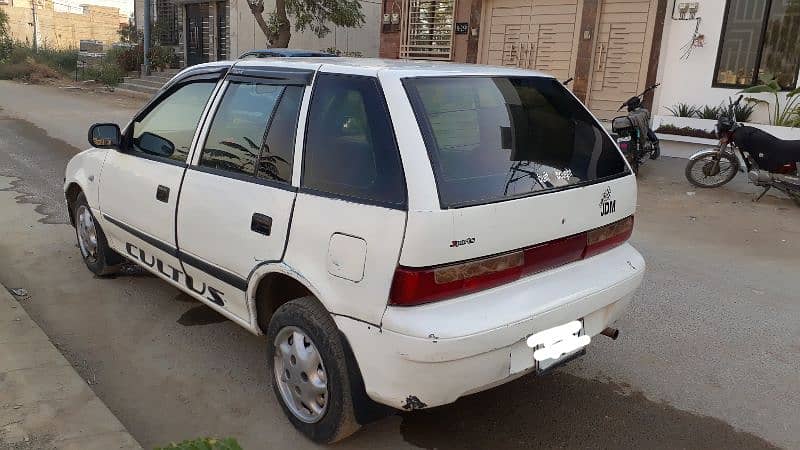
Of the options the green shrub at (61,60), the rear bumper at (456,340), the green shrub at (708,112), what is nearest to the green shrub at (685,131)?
the green shrub at (708,112)

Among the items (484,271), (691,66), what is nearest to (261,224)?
(484,271)

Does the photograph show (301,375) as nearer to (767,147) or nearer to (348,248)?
(348,248)

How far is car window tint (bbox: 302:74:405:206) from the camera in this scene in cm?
244

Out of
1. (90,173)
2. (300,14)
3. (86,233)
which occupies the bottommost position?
(86,233)

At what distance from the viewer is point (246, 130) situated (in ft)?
10.4

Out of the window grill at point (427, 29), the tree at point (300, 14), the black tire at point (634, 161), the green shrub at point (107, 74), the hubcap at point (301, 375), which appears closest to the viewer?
the hubcap at point (301, 375)

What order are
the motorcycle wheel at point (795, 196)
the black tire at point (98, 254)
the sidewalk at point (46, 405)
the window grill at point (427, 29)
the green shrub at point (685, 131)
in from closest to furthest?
the sidewalk at point (46, 405) < the black tire at point (98, 254) < the motorcycle wheel at point (795, 196) < the green shrub at point (685, 131) < the window grill at point (427, 29)

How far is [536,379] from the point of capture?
346 centimetres

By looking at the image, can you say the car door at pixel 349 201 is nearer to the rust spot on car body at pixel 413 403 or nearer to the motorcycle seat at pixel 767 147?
the rust spot on car body at pixel 413 403

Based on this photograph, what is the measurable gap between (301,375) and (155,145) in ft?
6.20

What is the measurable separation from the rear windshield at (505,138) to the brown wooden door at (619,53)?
8768mm

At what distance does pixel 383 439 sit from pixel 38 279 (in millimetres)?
3302

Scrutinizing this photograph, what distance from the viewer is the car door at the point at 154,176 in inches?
139

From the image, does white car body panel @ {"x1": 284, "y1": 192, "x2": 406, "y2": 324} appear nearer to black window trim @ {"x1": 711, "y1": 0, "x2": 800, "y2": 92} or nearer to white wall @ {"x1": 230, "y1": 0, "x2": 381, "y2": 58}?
black window trim @ {"x1": 711, "y1": 0, "x2": 800, "y2": 92}
